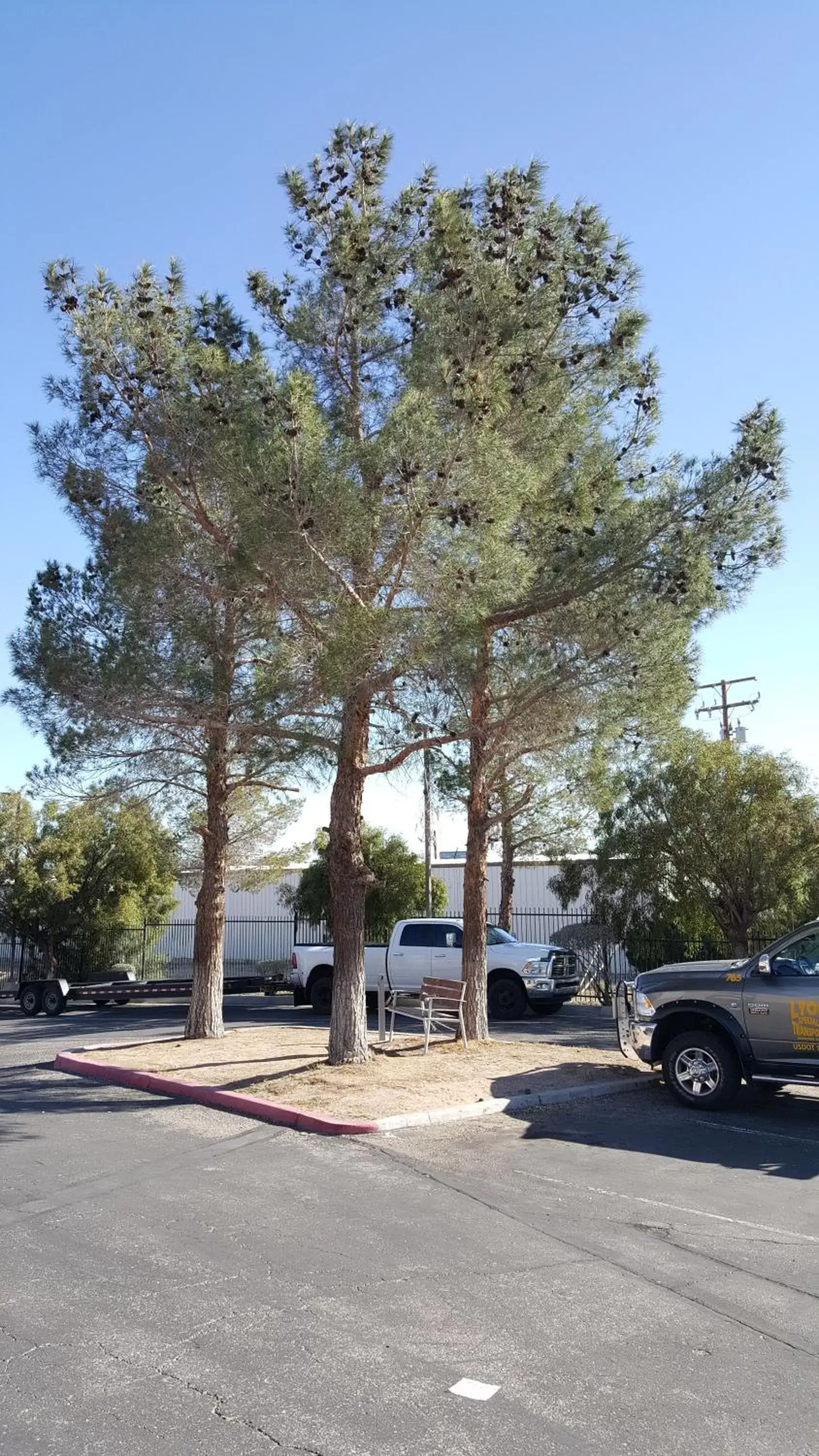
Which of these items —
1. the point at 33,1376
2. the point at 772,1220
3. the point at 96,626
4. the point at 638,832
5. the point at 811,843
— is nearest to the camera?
the point at 33,1376

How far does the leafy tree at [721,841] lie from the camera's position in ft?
70.7

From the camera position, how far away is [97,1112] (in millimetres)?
11172

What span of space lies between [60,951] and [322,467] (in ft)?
75.7

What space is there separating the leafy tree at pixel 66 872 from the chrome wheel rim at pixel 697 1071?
18.7 metres

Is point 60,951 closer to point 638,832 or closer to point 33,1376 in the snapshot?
point 638,832

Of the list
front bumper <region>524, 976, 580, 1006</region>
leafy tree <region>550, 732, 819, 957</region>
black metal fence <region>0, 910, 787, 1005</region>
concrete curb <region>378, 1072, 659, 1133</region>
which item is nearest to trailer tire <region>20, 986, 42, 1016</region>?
black metal fence <region>0, 910, 787, 1005</region>

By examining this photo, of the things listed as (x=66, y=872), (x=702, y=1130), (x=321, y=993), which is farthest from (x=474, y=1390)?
(x=66, y=872)

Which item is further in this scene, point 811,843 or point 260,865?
point 260,865

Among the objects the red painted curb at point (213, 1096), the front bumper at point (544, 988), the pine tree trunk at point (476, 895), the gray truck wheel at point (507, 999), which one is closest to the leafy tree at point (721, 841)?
the front bumper at point (544, 988)

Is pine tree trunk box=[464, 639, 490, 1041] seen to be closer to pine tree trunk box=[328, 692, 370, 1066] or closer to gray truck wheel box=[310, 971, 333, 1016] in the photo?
pine tree trunk box=[328, 692, 370, 1066]

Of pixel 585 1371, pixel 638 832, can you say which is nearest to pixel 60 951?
pixel 638 832

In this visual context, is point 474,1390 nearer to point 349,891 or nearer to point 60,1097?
point 60,1097

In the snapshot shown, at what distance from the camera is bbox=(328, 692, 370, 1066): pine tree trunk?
13.5m

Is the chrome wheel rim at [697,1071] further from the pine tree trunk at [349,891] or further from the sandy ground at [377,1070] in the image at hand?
the pine tree trunk at [349,891]
